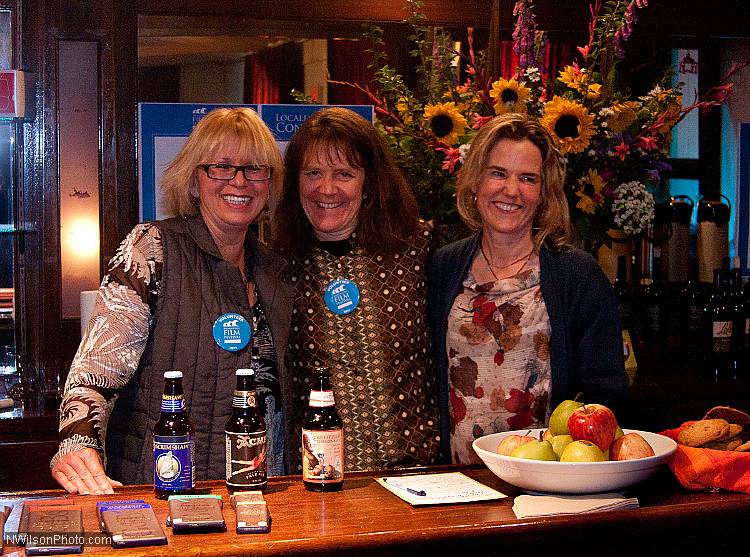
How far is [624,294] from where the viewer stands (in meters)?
3.61

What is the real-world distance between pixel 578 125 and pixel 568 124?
30mm

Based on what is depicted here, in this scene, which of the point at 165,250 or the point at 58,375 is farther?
the point at 58,375

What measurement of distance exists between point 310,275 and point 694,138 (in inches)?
101

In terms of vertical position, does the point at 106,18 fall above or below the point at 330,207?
above

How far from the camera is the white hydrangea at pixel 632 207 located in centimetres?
290

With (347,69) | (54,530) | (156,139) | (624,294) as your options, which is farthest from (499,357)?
(347,69)

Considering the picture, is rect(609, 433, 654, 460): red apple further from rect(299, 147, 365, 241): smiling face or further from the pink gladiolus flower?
the pink gladiolus flower

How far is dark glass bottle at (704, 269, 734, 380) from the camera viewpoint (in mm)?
3555

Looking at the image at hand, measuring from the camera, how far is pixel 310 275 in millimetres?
2473

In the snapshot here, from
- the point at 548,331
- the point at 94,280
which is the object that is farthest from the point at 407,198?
the point at 94,280

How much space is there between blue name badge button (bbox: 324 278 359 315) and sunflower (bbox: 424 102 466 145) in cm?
74

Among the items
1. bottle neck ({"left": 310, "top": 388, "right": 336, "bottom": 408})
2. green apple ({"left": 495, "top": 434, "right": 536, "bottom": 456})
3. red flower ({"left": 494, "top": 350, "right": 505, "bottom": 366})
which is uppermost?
red flower ({"left": 494, "top": 350, "right": 505, "bottom": 366})

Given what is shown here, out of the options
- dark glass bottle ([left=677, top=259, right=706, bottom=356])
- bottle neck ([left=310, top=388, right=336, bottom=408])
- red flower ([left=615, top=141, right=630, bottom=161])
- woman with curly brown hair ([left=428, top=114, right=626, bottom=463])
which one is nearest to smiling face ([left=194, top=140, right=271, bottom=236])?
woman with curly brown hair ([left=428, top=114, right=626, bottom=463])

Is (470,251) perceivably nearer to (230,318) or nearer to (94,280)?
(230,318)
